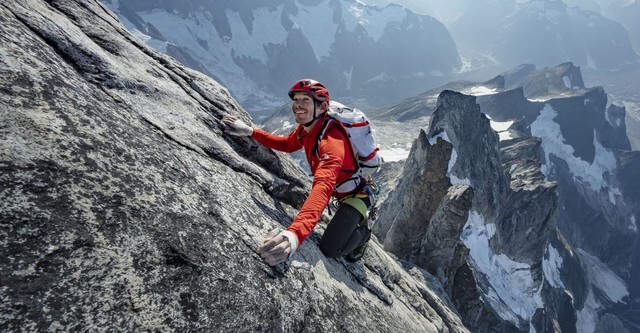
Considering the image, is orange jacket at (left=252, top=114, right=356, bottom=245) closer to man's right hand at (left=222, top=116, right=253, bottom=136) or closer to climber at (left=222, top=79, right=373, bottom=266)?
climber at (left=222, top=79, right=373, bottom=266)

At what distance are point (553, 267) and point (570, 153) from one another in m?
106

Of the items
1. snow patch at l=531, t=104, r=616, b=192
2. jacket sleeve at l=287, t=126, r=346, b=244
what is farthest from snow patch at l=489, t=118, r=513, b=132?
jacket sleeve at l=287, t=126, r=346, b=244

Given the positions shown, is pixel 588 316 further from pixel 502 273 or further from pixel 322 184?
pixel 322 184

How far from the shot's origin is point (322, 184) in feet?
18.8

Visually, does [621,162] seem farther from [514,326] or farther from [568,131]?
[514,326]

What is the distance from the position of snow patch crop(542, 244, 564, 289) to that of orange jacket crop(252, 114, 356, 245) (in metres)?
88.1

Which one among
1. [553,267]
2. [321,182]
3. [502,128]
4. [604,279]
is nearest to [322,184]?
[321,182]

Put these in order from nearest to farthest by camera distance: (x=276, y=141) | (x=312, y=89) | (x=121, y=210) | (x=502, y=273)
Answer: (x=121, y=210) < (x=312, y=89) < (x=276, y=141) < (x=502, y=273)

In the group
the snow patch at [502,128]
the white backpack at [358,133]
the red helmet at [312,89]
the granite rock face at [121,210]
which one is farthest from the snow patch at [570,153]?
the granite rock face at [121,210]

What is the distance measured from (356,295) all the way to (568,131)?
208m

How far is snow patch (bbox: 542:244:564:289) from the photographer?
80.7m

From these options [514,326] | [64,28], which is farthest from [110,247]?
[514,326]

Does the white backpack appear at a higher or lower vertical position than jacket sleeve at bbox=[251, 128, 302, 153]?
higher

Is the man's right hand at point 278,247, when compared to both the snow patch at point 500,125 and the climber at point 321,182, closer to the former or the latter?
the climber at point 321,182
